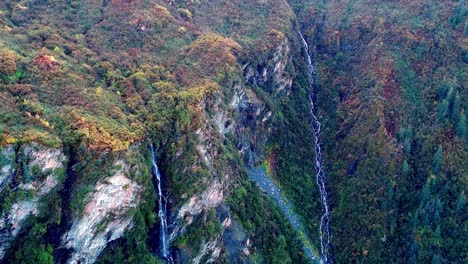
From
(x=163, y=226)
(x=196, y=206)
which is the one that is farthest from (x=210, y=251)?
(x=163, y=226)

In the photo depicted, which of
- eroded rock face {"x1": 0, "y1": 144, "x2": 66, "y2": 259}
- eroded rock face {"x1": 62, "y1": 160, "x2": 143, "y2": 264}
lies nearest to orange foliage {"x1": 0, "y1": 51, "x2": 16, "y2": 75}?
eroded rock face {"x1": 0, "y1": 144, "x2": 66, "y2": 259}

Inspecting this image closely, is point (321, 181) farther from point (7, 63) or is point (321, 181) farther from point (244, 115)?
point (7, 63)

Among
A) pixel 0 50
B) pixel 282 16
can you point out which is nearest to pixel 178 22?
pixel 282 16

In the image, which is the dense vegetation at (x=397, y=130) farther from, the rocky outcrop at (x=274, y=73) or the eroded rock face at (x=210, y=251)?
the eroded rock face at (x=210, y=251)

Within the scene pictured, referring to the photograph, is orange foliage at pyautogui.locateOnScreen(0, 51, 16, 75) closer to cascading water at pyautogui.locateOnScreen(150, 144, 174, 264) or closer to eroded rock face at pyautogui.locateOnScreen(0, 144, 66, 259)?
eroded rock face at pyautogui.locateOnScreen(0, 144, 66, 259)

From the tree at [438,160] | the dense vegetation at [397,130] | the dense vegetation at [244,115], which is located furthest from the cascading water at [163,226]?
the tree at [438,160]

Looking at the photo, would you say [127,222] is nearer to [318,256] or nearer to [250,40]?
[318,256]
